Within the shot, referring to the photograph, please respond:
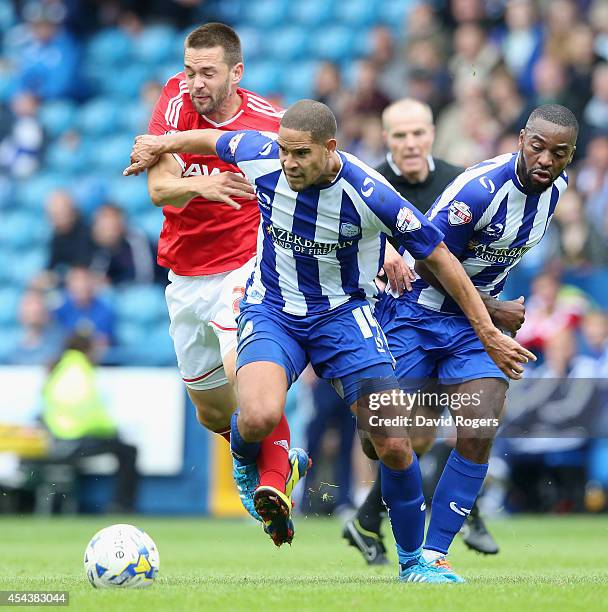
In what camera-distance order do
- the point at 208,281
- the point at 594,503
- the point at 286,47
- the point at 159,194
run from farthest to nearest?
the point at 286,47 → the point at 594,503 → the point at 208,281 → the point at 159,194

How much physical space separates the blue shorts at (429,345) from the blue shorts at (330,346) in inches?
22.6

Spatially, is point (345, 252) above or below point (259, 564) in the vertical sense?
above

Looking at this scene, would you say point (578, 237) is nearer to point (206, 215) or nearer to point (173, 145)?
point (206, 215)

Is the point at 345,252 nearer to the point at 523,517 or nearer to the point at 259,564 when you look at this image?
the point at 259,564

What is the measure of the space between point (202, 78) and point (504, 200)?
6.22 ft

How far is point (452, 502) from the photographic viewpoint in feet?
22.7

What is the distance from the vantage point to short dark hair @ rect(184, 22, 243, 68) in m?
7.69

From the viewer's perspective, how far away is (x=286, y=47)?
18344mm

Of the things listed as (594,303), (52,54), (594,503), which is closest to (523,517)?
(594,503)

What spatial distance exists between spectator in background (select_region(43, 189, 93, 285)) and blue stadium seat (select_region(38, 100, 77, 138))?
318cm

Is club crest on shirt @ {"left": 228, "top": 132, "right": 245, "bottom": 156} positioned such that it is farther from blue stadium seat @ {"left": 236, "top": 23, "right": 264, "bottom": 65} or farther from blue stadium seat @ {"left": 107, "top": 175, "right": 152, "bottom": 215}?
blue stadium seat @ {"left": 236, "top": 23, "right": 264, "bottom": 65}

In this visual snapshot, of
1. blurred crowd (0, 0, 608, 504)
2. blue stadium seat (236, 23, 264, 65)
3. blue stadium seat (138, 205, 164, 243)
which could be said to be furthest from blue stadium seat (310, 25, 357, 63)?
blue stadium seat (138, 205, 164, 243)

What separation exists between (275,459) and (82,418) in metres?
6.56
